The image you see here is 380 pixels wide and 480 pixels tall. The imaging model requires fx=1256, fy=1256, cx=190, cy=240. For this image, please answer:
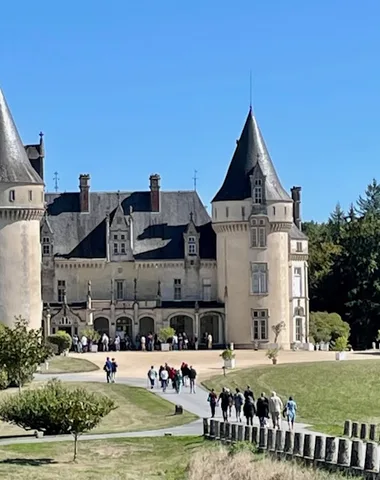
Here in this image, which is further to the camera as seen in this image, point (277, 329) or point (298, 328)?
point (298, 328)

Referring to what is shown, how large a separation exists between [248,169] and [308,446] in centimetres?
4611

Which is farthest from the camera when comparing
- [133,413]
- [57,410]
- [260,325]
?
[260,325]

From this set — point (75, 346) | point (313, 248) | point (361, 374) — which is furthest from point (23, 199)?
point (313, 248)

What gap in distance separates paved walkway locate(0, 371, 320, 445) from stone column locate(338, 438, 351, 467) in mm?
9002

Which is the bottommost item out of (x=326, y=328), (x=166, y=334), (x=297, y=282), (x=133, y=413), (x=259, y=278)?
(x=133, y=413)

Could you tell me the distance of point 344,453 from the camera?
95.0 feet

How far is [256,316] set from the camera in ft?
246

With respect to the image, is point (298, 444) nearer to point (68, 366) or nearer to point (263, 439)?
point (263, 439)

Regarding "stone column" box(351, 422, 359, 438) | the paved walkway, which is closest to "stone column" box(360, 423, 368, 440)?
"stone column" box(351, 422, 359, 438)

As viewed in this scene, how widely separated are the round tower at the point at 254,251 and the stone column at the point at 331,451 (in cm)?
4485

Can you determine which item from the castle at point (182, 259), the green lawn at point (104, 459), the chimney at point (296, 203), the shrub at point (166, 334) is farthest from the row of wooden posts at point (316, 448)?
the chimney at point (296, 203)

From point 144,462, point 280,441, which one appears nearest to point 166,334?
point 144,462

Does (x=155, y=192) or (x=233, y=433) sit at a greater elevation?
(x=155, y=192)

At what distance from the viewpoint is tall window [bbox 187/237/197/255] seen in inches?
3073
